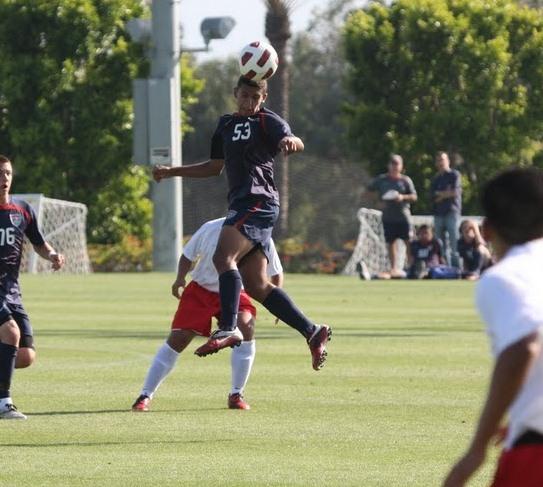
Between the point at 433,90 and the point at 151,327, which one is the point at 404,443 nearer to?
the point at 151,327

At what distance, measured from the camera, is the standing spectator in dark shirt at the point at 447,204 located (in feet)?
105

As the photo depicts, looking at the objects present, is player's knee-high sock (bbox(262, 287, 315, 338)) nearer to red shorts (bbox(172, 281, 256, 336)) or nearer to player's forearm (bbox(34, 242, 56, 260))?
red shorts (bbox(172, 281, 256, 336))

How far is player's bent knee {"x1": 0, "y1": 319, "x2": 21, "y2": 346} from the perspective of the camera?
11148 millimetres

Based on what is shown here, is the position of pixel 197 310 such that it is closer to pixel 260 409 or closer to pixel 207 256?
pixel 207 256

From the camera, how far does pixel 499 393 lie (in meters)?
4.71

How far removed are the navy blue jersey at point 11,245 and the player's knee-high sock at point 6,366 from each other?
30 centimetres

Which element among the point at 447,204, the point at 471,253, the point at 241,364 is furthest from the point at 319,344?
the point at 447,204

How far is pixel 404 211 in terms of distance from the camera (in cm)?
3250

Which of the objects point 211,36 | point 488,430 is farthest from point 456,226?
point 488,430

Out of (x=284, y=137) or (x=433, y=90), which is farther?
(x=433, y=90)

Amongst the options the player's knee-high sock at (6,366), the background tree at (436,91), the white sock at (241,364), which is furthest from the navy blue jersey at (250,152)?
the background tree at (436,91)

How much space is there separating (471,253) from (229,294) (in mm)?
21276

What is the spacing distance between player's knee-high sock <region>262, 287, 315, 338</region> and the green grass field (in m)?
0.55

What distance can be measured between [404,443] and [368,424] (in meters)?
0.96
